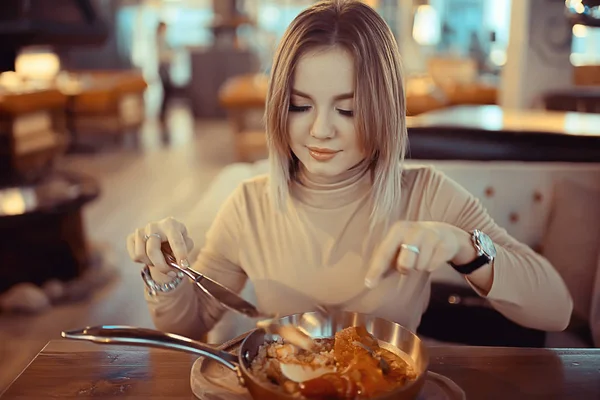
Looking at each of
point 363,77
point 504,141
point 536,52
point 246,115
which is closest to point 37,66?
point 246,115

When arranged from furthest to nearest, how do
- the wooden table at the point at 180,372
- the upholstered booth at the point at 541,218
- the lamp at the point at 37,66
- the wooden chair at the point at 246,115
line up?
the lamp at the point at 37,66, the wooden chair at the point at 246,115, the upholstered booth at the point at 541,218, the wooden table at the point at 180,372

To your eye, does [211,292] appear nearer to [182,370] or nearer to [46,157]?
[182,370]

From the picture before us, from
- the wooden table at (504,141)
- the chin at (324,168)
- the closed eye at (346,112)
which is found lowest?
the wooden table at (504,141)

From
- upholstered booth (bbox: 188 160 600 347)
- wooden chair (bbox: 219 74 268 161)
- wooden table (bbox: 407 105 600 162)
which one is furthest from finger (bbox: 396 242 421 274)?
wooden chair (bbox: 219 74 268 161)

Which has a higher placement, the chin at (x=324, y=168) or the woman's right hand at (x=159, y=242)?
the chin at (x=324, y=168)

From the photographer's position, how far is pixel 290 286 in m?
1.23

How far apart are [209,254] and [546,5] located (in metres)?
3.30

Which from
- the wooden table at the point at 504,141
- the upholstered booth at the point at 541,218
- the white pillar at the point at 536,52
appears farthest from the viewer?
the white pillar at the point at 536,52

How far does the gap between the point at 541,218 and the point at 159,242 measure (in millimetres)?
1280

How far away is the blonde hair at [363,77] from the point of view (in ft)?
3.46

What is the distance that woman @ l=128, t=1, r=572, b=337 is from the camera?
1054 millimetres

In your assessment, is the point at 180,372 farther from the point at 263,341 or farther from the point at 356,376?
the point at 356,376

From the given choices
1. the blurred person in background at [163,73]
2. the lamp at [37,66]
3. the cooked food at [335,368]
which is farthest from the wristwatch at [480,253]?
the blurred person in background at [163,73]

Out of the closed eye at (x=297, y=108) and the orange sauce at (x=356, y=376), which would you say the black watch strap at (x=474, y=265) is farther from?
the closed eye at (x=297, y=108)
